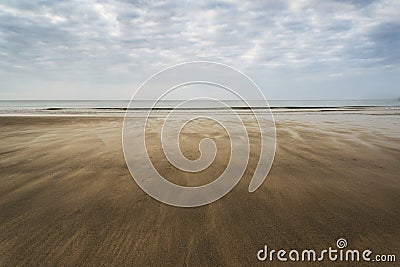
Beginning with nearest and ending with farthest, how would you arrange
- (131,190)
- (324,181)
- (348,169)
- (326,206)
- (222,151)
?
(326,206)
(131,190)
(324,181)
(348,169)
(222,151)

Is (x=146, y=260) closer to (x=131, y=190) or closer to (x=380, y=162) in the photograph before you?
(x=131, y=190)

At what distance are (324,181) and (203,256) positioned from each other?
114 inches

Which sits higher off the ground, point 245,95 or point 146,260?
point 245,95

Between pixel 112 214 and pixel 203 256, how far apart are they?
1360 mm

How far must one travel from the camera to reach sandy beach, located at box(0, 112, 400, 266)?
2.37 meters

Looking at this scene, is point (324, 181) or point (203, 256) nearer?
point (203, 256)

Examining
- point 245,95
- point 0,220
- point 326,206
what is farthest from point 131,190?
point 326,206

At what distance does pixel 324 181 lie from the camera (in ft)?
14.0

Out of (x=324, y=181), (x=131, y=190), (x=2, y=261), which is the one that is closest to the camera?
(x=2, y=261)

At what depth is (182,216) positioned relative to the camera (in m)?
3.05

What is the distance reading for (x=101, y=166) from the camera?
5.15 metres

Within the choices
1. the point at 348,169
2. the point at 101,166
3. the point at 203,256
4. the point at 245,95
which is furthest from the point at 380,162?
the point at 101,166

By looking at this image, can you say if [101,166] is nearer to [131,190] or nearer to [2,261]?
[131,190]

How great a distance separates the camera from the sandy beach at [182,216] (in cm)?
237
